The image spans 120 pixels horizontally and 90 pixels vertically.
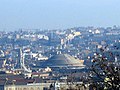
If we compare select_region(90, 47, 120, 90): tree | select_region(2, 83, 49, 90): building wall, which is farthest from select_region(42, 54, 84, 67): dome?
select_region(90, 47, 120, 90): tree

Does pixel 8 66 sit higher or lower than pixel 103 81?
lower

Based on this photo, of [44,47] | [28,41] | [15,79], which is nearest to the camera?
[15,79]

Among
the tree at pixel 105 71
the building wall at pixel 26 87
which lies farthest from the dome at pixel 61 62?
the tree at pixel 105 71

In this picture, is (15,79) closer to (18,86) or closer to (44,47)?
(18,86)

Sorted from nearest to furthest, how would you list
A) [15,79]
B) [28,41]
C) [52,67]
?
[15,79] → [52,67] → [28,41]

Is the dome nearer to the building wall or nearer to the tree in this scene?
the building wall

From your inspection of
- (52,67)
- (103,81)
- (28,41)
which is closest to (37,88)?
(52,67)

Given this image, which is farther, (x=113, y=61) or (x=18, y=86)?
(x=18, y=86)

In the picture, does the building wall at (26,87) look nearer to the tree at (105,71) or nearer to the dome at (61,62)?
the dome at (61,62)

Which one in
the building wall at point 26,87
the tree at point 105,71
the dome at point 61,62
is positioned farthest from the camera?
the dome at point 61,62

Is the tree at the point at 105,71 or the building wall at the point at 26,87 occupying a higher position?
the tree at the point at 105,71

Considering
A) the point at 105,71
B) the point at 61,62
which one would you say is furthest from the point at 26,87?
the point at 105,71
